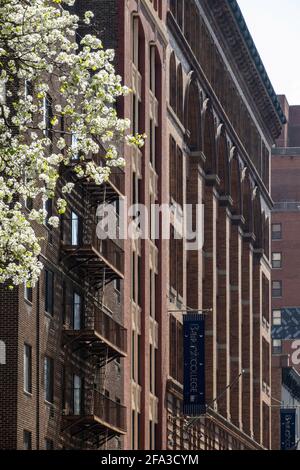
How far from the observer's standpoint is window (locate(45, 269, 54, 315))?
58981 mm

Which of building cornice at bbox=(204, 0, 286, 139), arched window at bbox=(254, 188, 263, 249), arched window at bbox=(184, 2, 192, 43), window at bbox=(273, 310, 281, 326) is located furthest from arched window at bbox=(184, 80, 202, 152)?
window at bbox=(273, 310, 281, 326)

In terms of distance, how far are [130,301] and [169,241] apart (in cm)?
1131

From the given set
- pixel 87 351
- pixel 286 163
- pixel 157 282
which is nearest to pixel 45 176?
pixel 87 351

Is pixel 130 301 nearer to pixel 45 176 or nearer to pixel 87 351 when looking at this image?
pixel 87 351

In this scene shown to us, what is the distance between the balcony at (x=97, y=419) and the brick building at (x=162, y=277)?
0.12 metres

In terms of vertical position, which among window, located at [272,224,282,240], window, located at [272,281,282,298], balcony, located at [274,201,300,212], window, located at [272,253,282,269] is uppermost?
balcony, located at [274,201,300,212]

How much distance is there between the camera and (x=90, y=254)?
205ft

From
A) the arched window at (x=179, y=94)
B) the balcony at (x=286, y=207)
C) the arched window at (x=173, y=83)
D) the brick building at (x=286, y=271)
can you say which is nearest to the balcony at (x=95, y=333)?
the arched window at (x=173, y=83)

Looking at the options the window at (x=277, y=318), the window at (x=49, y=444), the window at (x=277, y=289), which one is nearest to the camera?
the window at (x=49, y=444)

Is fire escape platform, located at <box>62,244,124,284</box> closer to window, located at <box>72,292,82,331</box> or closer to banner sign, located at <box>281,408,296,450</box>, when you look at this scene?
window, located at <box>72,292,82,331</box>

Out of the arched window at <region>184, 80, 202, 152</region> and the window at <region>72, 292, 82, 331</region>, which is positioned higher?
the arched window at <region>184, 80, 202, 152</region>

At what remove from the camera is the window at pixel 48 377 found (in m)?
58.5

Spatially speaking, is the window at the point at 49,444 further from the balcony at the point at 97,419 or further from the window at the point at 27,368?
the window at the point at 27,368

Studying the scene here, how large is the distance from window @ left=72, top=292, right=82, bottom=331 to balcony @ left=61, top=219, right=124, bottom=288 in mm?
1008
